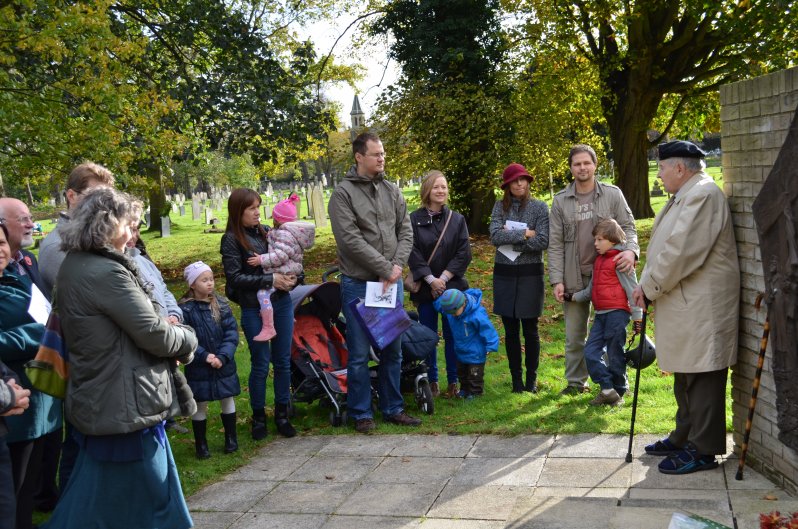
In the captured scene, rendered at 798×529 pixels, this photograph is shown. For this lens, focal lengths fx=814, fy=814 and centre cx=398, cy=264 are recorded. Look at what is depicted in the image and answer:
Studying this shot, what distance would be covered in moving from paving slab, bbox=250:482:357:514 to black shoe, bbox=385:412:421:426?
1.40m

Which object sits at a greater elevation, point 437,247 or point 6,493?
point 437,247

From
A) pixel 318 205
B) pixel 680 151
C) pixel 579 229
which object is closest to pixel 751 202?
pixel 680 151

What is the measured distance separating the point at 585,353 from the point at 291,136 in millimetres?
9389

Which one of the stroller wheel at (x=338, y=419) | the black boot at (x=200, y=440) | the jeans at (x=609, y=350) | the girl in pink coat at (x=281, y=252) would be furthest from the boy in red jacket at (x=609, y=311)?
the black boot at (x=200, y=440)

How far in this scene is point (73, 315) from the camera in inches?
159

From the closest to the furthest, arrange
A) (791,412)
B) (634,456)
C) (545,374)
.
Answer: (791,412)
(634,456)
(545,374)

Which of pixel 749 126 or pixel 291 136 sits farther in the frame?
pixel 291 136

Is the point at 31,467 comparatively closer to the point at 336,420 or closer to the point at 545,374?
the point at 336,420

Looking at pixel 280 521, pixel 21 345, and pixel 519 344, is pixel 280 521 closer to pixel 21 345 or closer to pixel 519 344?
pixel 21 345

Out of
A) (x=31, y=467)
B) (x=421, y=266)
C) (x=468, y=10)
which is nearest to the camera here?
(x=31, y=467)

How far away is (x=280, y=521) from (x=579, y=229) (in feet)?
11.8

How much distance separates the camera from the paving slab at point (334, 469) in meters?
5.79

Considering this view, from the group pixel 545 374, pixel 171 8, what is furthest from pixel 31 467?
pixel 171 8

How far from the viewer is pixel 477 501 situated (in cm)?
505
